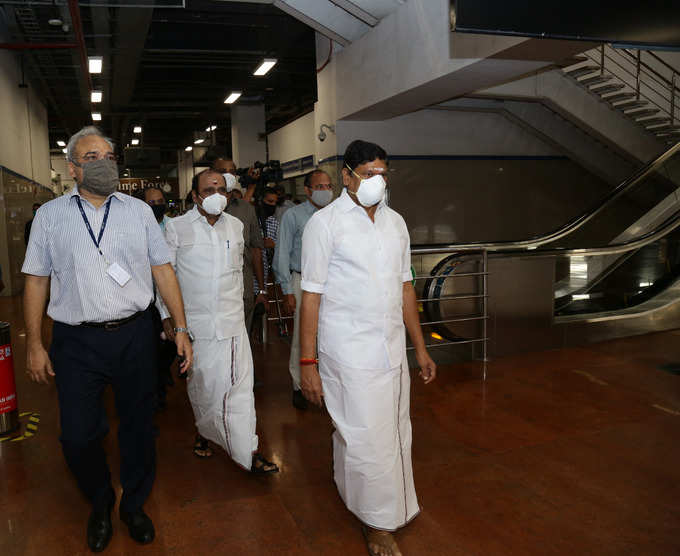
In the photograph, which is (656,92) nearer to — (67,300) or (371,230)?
(371,230)

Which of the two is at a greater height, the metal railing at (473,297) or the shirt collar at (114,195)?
the shirt collar at (114,195)

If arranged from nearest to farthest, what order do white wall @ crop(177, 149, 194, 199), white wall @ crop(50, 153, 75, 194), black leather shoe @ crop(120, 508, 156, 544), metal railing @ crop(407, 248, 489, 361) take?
1. black leather shoe @ crop(120, 508, 156, 544)
2. metal railing @ crop(407, 248, 489, 361)
3. white wall @ crop(177, 149, 194, 199)
4. white wall @ crop(50, 153, 75, 194)

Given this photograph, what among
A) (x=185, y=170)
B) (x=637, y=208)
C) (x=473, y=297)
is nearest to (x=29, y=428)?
(x=473, y=297)

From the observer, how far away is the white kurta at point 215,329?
3424mm

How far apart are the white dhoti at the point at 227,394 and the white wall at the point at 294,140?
10628 millimetres

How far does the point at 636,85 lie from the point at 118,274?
36.5 feet

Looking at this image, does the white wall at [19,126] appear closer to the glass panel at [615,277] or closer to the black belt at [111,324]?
the glass panel at [615,277]

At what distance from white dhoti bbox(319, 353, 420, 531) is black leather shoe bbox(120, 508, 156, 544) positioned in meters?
0.96

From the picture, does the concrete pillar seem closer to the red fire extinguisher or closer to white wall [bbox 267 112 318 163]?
white wall [bbox 267 112 318 163]

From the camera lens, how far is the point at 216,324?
3.42 metres

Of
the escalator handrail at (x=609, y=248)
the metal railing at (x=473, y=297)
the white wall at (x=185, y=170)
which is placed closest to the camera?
the metal railing at (x=473, y=297)

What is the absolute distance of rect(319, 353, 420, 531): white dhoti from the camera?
101 inches

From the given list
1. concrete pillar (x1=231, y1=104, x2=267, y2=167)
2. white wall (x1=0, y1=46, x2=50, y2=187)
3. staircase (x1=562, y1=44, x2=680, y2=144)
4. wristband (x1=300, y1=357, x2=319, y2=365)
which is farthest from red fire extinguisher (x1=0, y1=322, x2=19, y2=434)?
concrete pillar (x1=231, y1=104, x2=267, y2=167)

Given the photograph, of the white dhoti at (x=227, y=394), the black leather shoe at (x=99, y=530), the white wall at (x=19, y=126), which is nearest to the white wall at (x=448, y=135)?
the white wall at (x=19, y=126)
